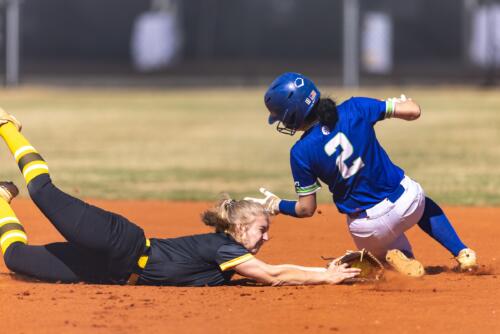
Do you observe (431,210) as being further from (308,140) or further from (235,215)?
(235,215)

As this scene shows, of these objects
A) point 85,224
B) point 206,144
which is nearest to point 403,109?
point 85,224

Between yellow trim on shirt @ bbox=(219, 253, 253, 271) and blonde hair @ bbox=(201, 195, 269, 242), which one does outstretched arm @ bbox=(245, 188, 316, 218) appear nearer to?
blonde hair @ bbox=(201, 195, 269, 242)

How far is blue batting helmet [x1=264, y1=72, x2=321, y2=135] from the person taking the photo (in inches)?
239

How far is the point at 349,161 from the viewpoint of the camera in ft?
20.2

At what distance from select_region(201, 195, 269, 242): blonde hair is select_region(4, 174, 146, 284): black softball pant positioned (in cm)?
48

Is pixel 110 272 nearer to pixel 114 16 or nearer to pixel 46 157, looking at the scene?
pixel 46 157

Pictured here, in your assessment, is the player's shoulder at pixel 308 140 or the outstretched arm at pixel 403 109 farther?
the outstretched arm at pixel 403 109

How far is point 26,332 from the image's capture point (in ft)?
16.5

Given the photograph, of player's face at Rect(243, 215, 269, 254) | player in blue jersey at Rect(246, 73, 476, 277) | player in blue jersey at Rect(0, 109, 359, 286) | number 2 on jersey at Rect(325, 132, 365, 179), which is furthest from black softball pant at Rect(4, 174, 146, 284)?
number 2 on jersey at Rect(325, 132, 365, 179)

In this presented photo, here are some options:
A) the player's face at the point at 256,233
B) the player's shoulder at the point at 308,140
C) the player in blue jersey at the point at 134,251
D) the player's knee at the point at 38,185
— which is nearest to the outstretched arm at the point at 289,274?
the player in blue jersey at the point at 134,251

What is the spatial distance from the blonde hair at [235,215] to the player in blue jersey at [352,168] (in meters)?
0.21

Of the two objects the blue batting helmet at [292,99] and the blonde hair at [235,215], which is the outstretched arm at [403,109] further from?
the blonde hair at [235,215]

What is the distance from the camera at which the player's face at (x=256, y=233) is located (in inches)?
238

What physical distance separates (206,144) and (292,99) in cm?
1195
